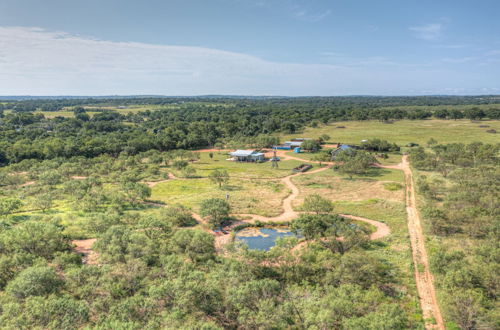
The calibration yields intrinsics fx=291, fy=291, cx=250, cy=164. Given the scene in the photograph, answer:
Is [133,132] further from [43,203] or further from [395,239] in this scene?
[395,239]

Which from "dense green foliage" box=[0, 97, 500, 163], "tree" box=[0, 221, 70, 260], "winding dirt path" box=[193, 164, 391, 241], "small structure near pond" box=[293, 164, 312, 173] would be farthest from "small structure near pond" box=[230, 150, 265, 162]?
"tree" box=[0, 221, 70, 260]

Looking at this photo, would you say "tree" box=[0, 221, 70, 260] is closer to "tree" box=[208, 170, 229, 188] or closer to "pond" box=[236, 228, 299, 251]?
"pond" box=[236, 228, 299, 251]

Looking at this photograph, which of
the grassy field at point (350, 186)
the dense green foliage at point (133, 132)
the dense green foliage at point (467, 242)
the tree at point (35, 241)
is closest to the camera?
the dense green foliage at point (467, 242)

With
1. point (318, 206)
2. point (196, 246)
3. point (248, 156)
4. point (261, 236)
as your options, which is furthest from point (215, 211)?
point (248, 156)

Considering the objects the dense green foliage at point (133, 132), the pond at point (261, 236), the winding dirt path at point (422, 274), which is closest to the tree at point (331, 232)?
the pond at point (261, 236)

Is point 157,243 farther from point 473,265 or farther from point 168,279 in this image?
point 473,265

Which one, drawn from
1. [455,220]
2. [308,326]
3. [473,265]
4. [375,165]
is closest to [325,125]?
[375,165]

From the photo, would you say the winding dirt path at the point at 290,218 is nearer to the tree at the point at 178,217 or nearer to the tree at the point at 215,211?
the tree at the point at 178,217
